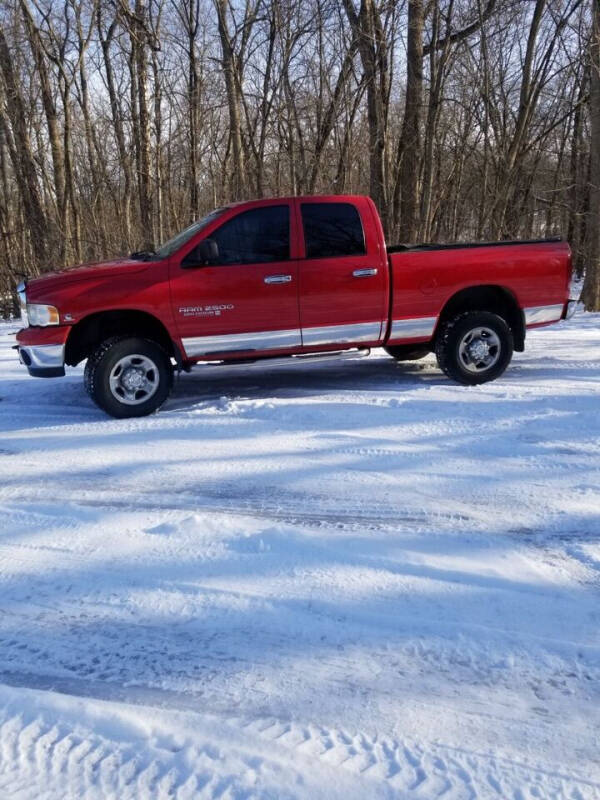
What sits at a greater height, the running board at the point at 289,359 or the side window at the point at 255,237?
the side window at the point at 255,237

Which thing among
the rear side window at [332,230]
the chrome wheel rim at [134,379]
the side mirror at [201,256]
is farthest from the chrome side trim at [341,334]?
the chrome wheel rim at [134,379]

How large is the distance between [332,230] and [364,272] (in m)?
0.55

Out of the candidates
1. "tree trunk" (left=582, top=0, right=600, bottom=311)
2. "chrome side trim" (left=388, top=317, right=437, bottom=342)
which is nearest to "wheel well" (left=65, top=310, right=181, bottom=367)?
"chrome side trim" (left=388, top=317, right=437, bottom=342)

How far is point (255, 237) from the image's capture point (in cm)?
582

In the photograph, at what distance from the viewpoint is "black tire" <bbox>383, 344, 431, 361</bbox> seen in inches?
289

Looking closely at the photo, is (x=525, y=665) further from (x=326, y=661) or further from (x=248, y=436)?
(x=248, y=436)

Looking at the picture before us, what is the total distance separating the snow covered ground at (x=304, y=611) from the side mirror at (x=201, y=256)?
168 centimetres

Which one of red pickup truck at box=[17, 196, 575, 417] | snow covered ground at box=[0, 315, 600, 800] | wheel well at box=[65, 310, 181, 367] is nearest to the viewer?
snow covered ground at box=[0, 315, 600, 800]

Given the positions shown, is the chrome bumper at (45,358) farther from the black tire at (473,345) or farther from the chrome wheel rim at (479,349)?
the chrome wheel rim at (479,349)

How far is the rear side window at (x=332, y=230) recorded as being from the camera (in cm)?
593

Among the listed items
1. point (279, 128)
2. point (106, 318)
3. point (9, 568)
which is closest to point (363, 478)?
point (9, 568)

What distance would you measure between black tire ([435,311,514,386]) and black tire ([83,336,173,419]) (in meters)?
2.95

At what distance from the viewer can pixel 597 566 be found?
2.88 meters

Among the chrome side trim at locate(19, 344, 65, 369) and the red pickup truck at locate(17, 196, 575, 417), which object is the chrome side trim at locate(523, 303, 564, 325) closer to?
the red pickup truck at locate(17, 196, 575, 417)
